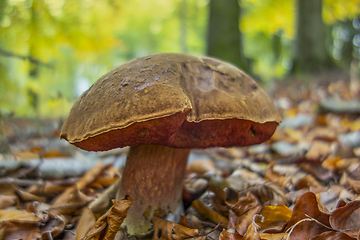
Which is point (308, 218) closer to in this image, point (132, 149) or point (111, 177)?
point (132, 149)

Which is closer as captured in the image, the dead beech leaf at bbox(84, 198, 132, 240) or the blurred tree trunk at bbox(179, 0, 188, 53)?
the dead beech leaf at bbox(84, 198, 132, 240)

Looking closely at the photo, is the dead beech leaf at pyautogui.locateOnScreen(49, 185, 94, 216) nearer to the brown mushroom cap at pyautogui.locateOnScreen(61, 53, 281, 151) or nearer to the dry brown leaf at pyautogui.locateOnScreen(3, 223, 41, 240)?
the dry brown leaf at pyautogui.locateOnScreen(3, 223, 41, 240)

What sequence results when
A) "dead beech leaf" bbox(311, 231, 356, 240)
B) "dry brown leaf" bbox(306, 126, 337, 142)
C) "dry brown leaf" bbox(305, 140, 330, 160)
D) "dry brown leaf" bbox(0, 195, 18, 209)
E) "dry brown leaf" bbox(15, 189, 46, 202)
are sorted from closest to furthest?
1. "dead beech leaf" bbox(311, 231, 356, 240)
2. "dry brown leaf" bbox(0, 195, 18, 209)
3. "dry brown leaf" bbox(15, 189, 46, 202)
4. "dry brown leaf" bbox(305, 140, 330, 160)
5. "dry brown leaf" bbox(306, 126, 337, 142)

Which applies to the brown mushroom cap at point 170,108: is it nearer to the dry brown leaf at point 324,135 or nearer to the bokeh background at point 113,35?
the bokeh background at point 113,35

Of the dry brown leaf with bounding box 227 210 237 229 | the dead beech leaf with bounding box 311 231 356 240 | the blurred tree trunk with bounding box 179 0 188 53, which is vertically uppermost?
the blurred tree trunk with bounding box 179 0 188 53

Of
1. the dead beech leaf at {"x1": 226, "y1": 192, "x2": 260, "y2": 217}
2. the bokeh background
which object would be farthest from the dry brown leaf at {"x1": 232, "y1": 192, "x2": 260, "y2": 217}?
the bokeh background

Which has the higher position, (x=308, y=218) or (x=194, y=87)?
(x=194, y=87)

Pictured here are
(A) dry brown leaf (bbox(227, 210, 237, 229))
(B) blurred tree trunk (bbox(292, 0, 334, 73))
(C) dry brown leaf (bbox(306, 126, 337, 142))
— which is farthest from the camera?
(B) blurred tree trunk (bbox(292, 0, 334, 73))

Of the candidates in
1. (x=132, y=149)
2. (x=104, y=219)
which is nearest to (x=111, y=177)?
(x=132, y=149)
